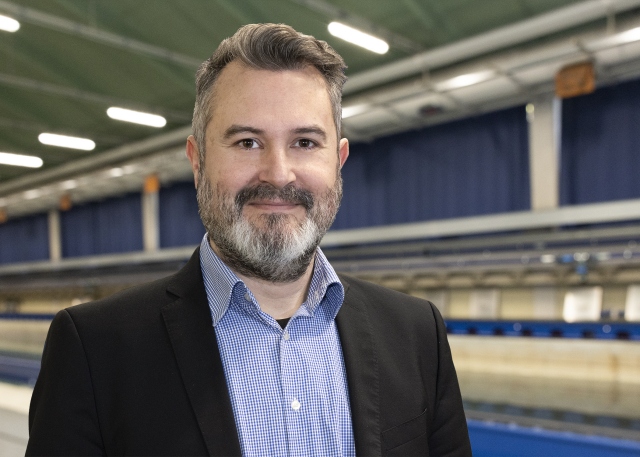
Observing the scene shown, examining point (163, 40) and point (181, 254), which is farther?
point (181, 254)

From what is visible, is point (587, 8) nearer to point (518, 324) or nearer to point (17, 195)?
point (518, 324)

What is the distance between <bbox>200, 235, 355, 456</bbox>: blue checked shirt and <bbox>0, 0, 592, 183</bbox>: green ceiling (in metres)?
5.79

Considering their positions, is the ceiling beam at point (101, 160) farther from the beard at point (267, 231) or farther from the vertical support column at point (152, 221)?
the beard at point (267, 231)

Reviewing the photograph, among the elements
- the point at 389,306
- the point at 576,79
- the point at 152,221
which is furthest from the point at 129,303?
the point at 152,221

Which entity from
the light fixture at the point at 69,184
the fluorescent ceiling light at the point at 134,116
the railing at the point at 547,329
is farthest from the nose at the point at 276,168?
the light fixture at the point at 69,184

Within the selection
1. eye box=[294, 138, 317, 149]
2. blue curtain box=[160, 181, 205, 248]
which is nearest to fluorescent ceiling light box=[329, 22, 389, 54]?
eye box=[294, 138, 317, 149]

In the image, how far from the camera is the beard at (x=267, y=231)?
113cm

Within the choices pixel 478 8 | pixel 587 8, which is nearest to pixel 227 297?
pixel 587 8

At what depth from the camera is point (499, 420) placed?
5047mm

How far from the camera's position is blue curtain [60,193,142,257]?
15.2m

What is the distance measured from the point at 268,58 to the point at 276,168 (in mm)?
243

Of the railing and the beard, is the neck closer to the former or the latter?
the beard

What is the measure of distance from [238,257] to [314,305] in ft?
0.68

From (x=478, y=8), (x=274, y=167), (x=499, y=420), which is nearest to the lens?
(x=274, y=167)
